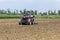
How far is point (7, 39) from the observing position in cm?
1299

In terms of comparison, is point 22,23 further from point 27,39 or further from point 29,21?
point 27,39

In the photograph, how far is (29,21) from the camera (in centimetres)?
2986

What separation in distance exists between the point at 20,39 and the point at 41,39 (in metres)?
0.94

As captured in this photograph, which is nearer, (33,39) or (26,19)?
(33,39)

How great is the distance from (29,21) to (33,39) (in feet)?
54.9

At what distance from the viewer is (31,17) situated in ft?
98.1

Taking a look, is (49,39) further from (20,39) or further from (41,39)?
(20,39)

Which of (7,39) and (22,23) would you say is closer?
(7,39)

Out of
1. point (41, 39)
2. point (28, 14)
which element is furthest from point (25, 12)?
point (41, 39)

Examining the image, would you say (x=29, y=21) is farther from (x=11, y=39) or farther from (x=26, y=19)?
(x=11, y=39)

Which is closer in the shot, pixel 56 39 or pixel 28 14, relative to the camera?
pixel 56 39

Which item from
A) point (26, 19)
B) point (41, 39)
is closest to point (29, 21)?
point (26, 19)

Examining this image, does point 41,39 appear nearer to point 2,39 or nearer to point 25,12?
point 2,39

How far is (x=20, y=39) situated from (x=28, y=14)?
17.3m
